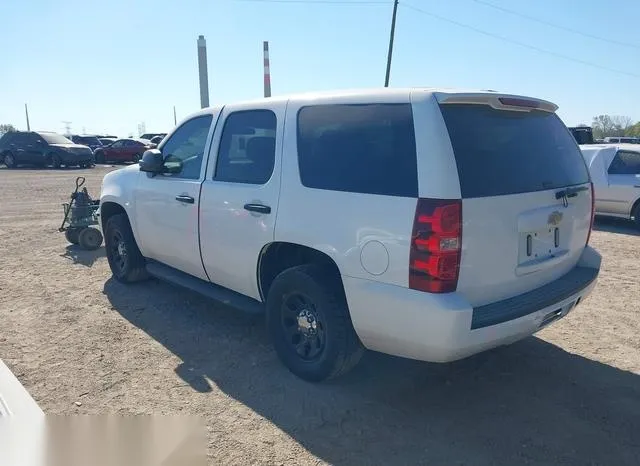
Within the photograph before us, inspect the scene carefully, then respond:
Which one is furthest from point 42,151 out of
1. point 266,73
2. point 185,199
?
point 185,199

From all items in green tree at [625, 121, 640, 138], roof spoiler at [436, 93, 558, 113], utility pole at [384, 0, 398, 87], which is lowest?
roof spoiler at [436, 93, 558, 113]

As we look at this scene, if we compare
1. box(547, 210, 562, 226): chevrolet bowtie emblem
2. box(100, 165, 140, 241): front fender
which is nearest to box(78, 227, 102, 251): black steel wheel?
box(100, 165, 140, 241): front fender

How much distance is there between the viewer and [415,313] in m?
2.85

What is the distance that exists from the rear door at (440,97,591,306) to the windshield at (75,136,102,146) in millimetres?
35019

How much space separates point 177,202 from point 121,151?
→ 28241 millimetres

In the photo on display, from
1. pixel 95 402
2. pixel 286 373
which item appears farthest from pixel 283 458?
pixel 95 402

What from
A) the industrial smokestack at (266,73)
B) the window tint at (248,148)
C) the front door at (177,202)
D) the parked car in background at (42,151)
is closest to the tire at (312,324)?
the window tint at (248,148)

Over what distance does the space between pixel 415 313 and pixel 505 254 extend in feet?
2.19

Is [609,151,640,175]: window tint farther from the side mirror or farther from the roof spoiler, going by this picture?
the side mirror

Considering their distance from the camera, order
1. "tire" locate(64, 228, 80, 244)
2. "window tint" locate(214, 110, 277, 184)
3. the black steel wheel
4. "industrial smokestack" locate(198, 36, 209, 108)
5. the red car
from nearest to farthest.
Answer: "window tint" locate(214, 110, 277, 184), the black steel wheel, "tire" locate(64, 228, 80, 244), "industrial smokestack" locate(198, 36, 209, 108), the red car

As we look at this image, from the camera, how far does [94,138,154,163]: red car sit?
3028 centimetres

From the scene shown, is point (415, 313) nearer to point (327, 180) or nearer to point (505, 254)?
point (505, 254)

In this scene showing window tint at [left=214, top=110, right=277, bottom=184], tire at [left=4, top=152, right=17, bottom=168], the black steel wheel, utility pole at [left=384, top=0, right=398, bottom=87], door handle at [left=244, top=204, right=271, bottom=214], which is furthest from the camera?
tire at [left=4, top=152, right=17, bottom=168]

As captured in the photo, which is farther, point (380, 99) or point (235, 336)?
point (235, 336)
